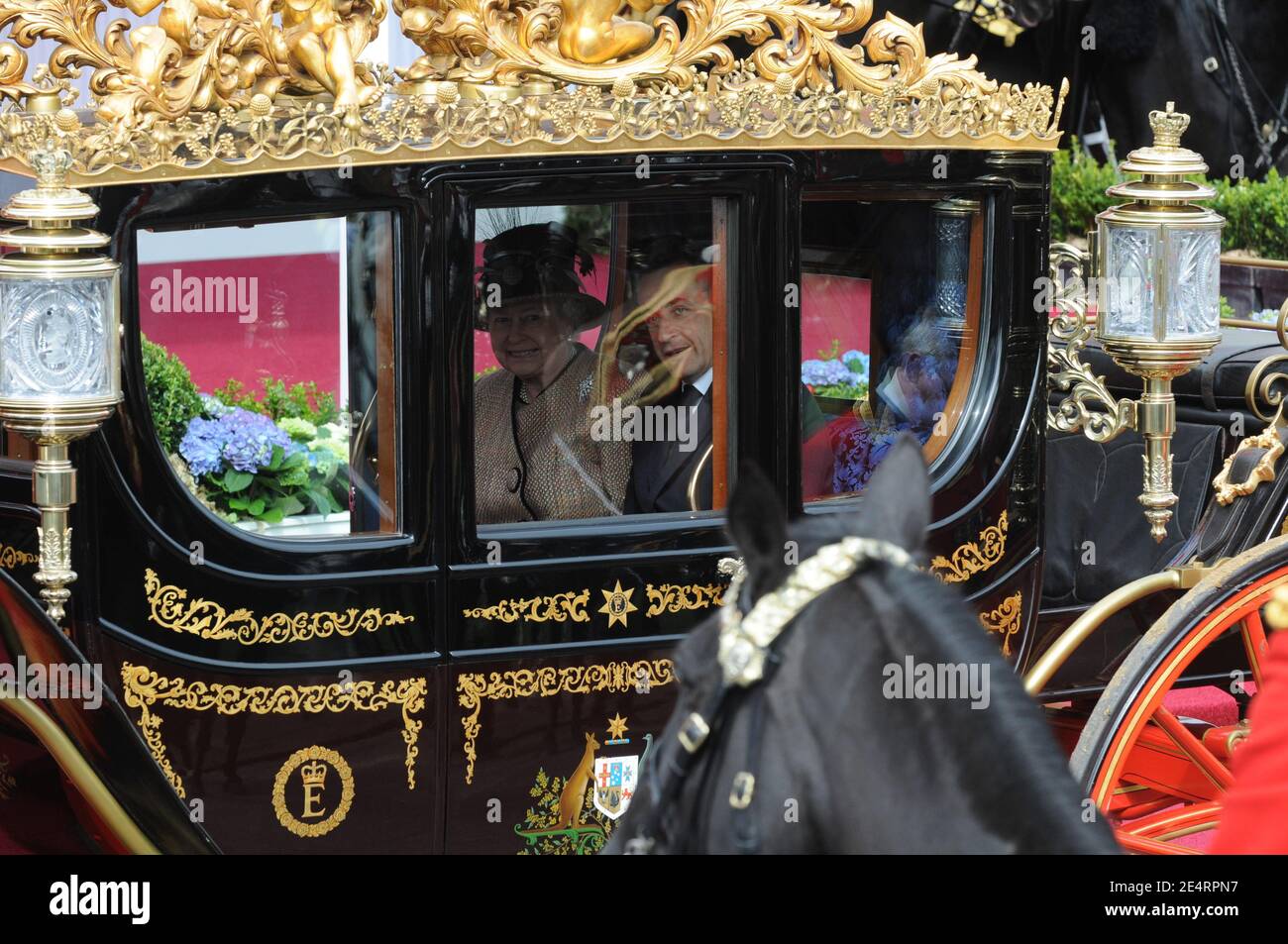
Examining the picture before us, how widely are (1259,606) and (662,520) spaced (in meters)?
1.08

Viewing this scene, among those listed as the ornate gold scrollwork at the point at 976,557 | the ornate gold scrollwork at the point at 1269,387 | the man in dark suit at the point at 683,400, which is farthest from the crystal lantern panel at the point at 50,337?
the ornate gold scrollwork at the point at 1269,387

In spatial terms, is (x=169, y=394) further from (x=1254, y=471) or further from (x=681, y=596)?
(x=1254, y=471)

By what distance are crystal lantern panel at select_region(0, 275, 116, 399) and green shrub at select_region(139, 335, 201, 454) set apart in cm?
24

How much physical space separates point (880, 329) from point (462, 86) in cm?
88

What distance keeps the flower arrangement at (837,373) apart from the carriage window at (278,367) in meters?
0.77

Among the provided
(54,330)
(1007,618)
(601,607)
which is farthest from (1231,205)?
(54,330)

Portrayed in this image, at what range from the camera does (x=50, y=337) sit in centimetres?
263

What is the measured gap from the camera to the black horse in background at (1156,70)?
1010 cm

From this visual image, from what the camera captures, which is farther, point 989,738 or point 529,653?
point 529,653

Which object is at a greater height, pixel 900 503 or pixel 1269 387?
pixel 1269 387

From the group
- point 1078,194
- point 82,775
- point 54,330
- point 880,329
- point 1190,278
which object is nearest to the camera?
point 54,330

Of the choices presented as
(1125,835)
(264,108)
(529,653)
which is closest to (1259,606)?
(1125,835)

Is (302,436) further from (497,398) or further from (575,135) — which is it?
(575,135)

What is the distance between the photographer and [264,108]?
9.50 ft
